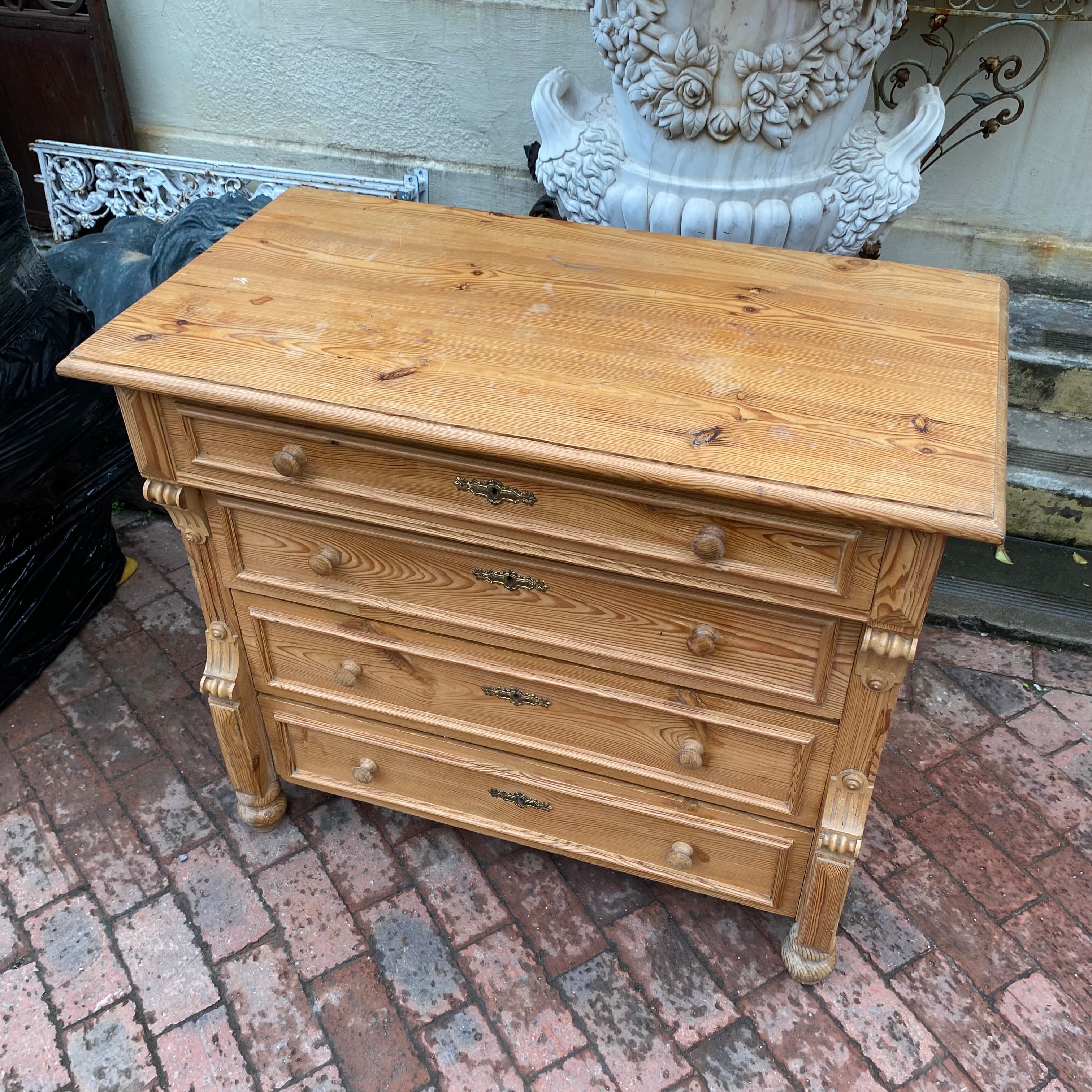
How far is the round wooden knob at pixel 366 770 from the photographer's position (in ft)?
6.63

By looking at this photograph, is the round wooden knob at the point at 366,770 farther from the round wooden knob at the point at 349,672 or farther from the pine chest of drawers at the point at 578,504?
the round wooden knob at the point at 349,672

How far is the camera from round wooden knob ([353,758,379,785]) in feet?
6.63

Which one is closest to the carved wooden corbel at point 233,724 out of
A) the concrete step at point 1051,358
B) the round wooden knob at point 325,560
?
the round wooden knob at point 325,560

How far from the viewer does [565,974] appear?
1.96 meters

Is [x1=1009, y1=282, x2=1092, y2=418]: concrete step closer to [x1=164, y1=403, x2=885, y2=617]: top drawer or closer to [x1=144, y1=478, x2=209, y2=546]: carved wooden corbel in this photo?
[x1=164, y1=403, x2=885, y2=617]: top drawer

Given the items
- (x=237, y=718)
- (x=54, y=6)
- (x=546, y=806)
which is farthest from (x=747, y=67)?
(x=54, y=6)

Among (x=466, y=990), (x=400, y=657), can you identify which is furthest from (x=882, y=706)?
(x=466, y=990)

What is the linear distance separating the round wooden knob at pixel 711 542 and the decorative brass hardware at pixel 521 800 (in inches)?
31.8

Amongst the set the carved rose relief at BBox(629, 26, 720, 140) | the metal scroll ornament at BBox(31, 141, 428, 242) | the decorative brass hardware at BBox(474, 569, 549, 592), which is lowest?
the metal scroll ornament at BBox(31, 141, 428, 242)

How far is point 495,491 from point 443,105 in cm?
236

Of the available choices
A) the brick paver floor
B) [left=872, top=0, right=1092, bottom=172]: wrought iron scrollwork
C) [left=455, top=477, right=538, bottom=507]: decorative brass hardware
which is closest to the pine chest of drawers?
[left=455, top=477, right=538, bottom=507]: decorative brass hardware

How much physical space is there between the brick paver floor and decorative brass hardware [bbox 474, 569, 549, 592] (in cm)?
89

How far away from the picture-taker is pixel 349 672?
186 cm

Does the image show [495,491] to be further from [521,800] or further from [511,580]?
[521,800]
